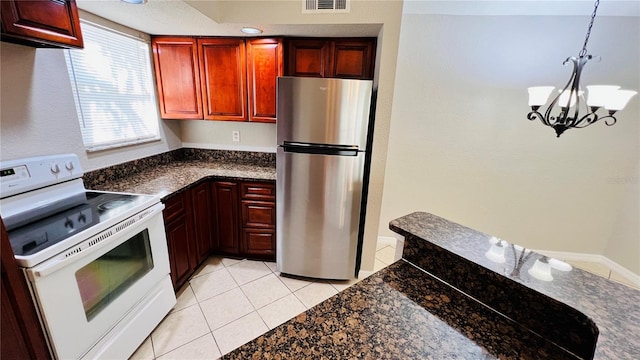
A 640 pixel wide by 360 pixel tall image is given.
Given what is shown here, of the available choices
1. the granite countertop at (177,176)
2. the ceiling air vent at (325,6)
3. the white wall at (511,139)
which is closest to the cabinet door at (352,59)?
the ceiling air vent at (325,6)

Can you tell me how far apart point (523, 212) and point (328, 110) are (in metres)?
2.54

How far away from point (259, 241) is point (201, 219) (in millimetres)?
575

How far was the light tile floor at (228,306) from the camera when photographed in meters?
1.70

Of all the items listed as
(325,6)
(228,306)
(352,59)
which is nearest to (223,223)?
(228,306)

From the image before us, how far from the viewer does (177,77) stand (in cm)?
246

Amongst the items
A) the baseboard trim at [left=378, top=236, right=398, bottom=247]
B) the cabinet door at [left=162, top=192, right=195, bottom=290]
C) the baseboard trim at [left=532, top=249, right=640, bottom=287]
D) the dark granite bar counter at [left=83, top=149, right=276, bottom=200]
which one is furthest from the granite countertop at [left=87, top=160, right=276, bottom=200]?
the baseboard trim at [left=532, top=249, right=640, bottom=287]

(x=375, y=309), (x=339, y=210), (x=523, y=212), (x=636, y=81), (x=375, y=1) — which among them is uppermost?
(x=375, y=1)

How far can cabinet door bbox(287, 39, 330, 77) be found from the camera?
2299mm

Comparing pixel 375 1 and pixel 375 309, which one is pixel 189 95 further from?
pixel 375 309

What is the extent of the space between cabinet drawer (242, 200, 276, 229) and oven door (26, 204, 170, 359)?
2.61ft

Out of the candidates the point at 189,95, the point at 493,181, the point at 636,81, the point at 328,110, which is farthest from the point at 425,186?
the point at 189,95

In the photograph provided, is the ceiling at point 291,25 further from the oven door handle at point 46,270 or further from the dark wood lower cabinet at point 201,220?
the oven door handle at point 46,270

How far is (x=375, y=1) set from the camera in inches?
73.0

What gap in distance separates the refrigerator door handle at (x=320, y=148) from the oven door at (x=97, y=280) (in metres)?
1.00
